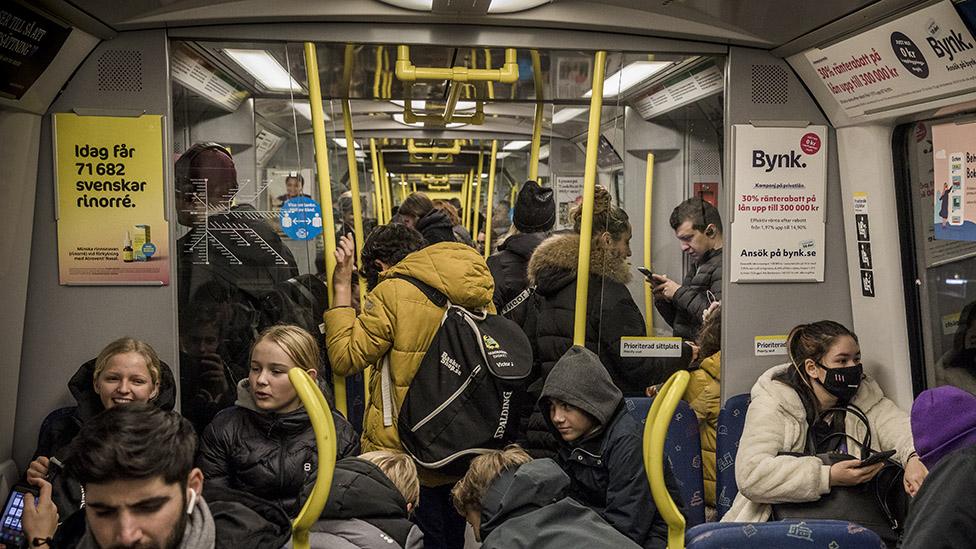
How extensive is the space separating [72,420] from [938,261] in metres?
3.73

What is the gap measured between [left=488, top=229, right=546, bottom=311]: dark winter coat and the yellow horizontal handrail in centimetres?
91

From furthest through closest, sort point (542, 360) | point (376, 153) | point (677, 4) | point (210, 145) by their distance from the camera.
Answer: point (376, 153), point (542, 360), point (210, 145), point (677, 4)

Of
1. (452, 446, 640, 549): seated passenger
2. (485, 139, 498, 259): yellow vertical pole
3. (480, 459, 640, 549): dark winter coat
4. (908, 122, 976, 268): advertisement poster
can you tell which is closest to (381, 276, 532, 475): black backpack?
(452, 446, 640, 549): seated passenger

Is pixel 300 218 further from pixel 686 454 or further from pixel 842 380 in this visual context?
pixel 842 380

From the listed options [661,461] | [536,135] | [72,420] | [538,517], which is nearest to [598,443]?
[538,517]

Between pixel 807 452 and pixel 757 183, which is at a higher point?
pixel 757 183

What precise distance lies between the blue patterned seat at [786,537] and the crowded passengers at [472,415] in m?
0.20

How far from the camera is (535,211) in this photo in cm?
503

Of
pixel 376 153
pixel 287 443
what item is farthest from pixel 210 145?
pixel 376 153

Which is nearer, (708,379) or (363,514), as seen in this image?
(363,514)

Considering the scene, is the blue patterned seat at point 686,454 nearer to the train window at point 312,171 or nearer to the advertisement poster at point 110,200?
the train window at point 312,171

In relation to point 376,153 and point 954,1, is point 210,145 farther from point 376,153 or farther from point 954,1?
point 376,153

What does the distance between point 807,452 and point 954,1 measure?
175cm

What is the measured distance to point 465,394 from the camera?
3672 mm
